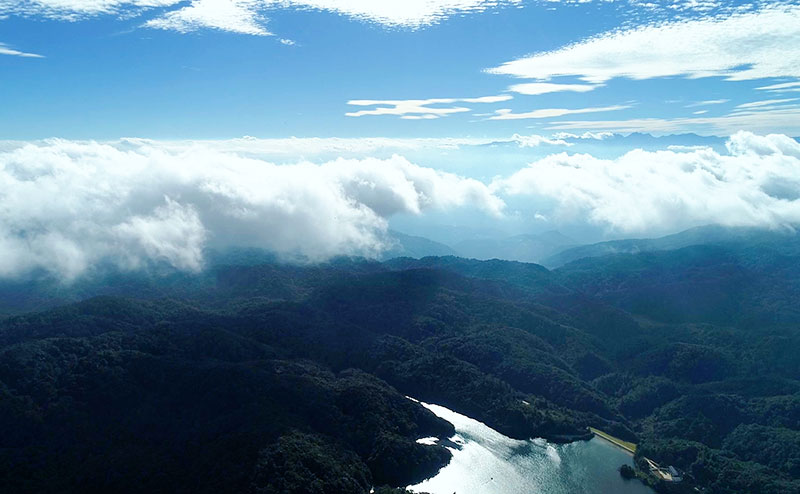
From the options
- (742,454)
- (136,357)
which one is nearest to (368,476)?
(136,357)

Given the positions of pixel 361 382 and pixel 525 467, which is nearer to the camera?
pixel 525 467

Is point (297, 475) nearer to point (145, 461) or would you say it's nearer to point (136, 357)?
point (145, 461)

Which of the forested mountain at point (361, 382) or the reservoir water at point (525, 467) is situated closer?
the forested mountain at point (361, 382)

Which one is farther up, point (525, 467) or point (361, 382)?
point (361, 382)

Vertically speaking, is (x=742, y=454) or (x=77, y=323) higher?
(x=742, y=454)
